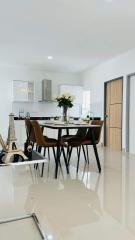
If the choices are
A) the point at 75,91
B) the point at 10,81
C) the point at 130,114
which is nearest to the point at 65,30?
the point at 130,114

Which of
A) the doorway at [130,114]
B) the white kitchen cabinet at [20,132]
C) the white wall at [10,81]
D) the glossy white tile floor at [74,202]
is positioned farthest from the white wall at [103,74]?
the glossy white tile floor at [74,202]

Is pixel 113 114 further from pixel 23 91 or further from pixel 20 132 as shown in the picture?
pixel 23 91

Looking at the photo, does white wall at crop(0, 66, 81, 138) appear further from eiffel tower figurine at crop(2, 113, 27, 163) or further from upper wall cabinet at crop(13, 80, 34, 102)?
eiffel tower figurine at crop(2, 113, 27, 163)

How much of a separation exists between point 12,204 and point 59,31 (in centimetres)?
347

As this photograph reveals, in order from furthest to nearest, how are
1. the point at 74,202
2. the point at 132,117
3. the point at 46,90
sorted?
the point at 46,90, the point at 132,117, the point at 74,202

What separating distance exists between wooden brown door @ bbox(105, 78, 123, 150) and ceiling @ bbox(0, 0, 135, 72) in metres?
0.89

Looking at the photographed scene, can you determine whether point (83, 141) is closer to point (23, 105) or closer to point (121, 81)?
point (121, 81)

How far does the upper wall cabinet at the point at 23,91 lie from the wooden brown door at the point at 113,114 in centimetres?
260

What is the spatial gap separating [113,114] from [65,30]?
10.0ft

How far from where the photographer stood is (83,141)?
3852mm

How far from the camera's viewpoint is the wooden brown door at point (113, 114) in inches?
249

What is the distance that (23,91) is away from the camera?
24.9ft

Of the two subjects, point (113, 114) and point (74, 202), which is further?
point (113, 114)

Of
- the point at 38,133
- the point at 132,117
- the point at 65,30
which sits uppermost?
the point at 65,30
